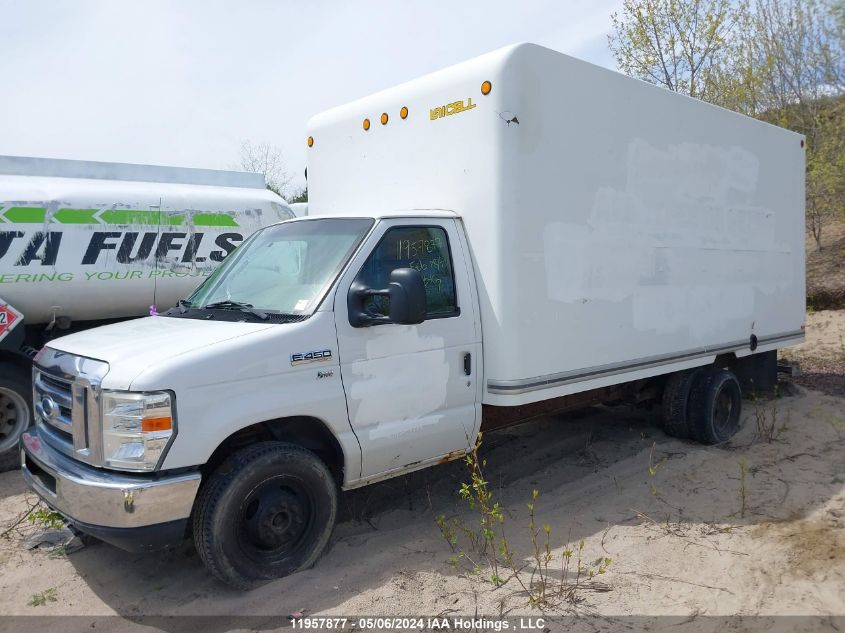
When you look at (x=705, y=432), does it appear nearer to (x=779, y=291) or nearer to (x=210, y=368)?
(x=779, y=291)

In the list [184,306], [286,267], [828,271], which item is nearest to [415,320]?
[286,267]

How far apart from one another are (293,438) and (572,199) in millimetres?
2749

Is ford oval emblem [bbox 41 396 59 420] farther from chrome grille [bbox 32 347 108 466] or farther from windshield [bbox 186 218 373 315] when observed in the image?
windshield [bbox 186 218 373 315]

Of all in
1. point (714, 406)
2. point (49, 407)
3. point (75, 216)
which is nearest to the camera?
point (49, 407)

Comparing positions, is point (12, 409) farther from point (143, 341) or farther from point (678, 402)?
point (678, 402)

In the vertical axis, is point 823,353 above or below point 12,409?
below

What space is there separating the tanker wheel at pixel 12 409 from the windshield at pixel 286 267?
3120 mm

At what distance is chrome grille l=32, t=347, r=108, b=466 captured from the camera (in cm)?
→ 374

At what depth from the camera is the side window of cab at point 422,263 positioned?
4535mm

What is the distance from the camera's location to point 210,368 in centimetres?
375

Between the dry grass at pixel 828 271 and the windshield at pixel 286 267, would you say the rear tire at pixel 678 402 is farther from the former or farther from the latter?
the dry grass at pixel 828 271

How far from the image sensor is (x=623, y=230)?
5750 millimetres

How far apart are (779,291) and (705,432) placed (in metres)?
2.15

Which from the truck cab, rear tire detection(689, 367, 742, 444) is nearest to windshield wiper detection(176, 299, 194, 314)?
the truck cab
